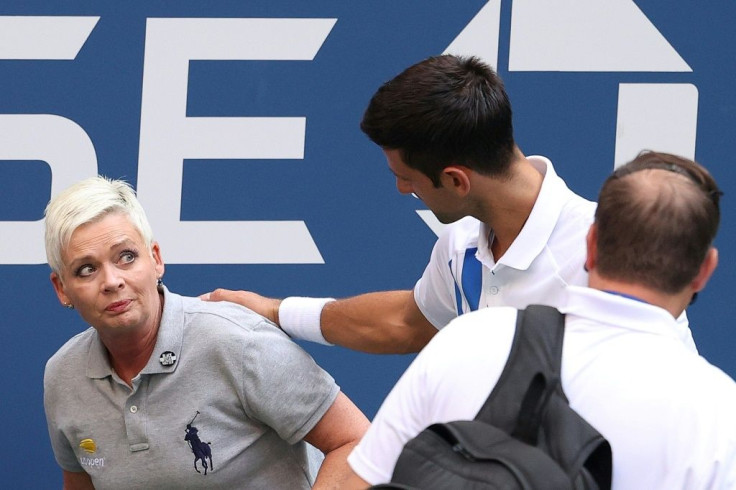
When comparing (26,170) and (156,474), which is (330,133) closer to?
(26,170)

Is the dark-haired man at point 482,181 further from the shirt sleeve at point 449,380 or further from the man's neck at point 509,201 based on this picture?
the shirt sleeve at point 449,380

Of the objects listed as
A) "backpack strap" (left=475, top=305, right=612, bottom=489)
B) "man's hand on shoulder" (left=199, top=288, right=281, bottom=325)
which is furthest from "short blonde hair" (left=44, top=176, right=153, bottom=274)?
"backpack strap" (left=475, top=305, right=612, bottom=489)

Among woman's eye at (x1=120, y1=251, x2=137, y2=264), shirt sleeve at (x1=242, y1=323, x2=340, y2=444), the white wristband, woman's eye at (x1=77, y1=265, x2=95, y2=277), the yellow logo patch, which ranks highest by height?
woman's eye at (x1=120, y1=251, x2=137, y2=264)

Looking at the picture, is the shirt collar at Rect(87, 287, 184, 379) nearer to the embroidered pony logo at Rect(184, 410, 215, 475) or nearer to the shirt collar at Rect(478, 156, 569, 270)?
the embroidered pony logo at Rect(184, 410, 215, 475)

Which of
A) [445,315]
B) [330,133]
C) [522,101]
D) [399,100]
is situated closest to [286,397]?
[445,315]

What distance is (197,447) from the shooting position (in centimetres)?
212

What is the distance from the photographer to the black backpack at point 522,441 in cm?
122

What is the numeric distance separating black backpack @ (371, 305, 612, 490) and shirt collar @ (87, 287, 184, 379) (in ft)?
3.06

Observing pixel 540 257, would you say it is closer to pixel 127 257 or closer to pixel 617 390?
pixel 617 390

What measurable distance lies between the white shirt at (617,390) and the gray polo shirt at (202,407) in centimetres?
77

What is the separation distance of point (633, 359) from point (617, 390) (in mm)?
41

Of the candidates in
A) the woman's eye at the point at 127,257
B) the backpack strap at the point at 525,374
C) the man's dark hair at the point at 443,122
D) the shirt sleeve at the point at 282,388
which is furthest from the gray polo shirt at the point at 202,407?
the backpack strap at the point at 525,374

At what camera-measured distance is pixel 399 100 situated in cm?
193

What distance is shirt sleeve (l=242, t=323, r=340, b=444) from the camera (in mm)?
2096
